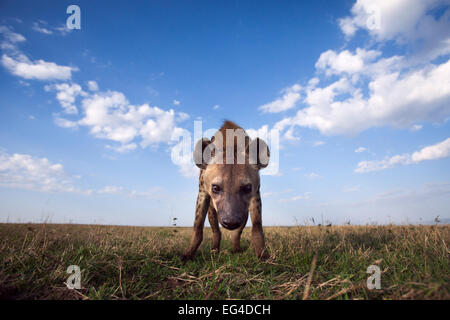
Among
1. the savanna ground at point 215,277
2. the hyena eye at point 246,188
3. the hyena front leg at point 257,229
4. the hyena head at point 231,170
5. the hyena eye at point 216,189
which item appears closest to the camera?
the savanna ground at point 215,277

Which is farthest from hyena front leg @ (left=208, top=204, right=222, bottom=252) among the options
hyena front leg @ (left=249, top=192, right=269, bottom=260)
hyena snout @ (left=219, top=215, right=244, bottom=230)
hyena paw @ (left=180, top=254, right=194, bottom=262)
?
hyena snout @ (left=219, top=215, right=244, bottom=230)

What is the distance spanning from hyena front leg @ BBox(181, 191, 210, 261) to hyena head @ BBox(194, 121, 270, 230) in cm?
23

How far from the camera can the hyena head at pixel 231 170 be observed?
4441mm

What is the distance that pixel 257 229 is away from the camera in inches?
205

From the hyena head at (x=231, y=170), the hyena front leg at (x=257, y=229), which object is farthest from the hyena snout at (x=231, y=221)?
the hyena front leg at (x=257, y=229)

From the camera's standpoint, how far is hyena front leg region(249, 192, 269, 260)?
502 cm

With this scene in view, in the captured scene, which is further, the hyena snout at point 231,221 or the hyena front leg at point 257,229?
the hyena front leg at point 257,229

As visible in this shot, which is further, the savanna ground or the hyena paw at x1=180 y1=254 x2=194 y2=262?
the hyena paw at x1=180 y1=254 x2=194 y2=262

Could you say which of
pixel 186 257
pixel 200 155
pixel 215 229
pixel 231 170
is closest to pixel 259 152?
pixel 231 170

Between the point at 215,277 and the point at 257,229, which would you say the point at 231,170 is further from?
the point at 215,277

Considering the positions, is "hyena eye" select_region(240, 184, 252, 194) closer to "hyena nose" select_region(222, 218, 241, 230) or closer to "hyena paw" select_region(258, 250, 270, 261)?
"hyena nose" select_region(222, 218, 241, 230)

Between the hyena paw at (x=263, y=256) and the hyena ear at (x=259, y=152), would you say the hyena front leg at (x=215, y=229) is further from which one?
the hyena ear at (x=259, y=152)
